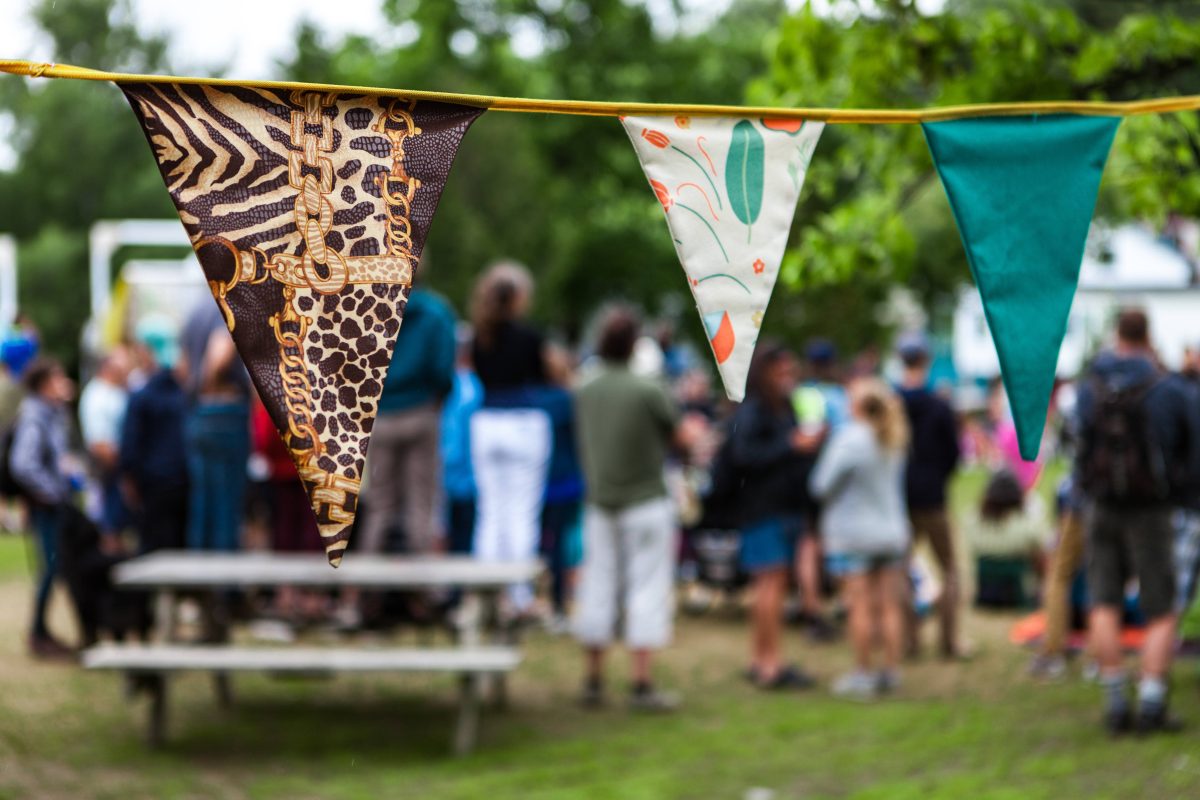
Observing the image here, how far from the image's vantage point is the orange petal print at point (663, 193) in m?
3.77

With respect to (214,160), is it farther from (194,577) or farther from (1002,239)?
(194,577)

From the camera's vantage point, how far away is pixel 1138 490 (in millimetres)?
6922

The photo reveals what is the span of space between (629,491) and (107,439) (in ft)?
16.1

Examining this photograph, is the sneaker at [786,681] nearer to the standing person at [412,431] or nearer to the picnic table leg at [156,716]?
the standing person at [412,431]

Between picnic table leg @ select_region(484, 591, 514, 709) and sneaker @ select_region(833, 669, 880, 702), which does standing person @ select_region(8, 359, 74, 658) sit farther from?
sneaker @ select_region(833, 669, 880, 702)

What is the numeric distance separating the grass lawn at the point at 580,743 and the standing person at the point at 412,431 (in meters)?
1.05

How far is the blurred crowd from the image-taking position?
7.14m

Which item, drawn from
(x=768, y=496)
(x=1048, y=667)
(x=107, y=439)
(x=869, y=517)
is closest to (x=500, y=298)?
(x=768, y=496)

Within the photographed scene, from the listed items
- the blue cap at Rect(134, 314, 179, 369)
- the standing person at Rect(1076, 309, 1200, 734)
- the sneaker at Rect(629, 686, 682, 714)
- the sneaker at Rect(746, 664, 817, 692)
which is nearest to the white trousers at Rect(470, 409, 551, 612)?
the sneaker at Rect(629, 686, 682, 714)

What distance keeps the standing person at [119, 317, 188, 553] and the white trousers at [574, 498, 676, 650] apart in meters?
2.80

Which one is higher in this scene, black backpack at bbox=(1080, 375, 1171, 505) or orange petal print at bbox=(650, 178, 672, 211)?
orange petal print at bbox=(650, 178, 672, 211)

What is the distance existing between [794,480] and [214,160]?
240 inches

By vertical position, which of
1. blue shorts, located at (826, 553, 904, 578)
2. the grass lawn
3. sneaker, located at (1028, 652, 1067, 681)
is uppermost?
blue shorts, located at (826, 553, 904, 578)

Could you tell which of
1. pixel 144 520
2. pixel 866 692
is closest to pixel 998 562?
pixel 866 692
